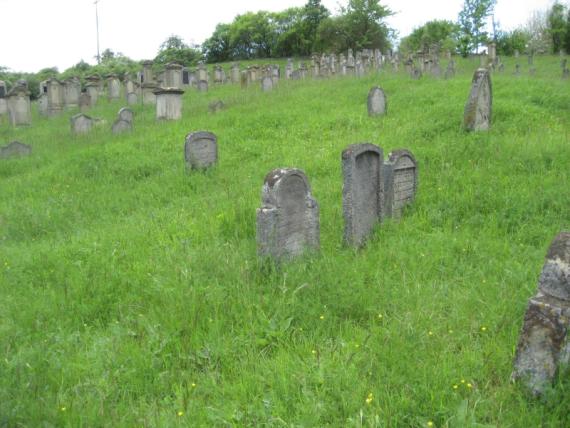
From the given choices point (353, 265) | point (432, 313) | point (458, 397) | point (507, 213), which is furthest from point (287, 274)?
point (507, 213)

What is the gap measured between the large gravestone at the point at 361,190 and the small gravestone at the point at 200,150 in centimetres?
450

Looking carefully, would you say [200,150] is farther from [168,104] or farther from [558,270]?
[558,270]

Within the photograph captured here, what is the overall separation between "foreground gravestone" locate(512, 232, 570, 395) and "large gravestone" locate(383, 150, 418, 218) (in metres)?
3.42

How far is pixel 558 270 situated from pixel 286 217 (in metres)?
3.03

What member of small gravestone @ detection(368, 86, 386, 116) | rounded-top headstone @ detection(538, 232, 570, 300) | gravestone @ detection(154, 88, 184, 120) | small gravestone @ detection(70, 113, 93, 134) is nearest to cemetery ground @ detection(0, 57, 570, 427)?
rounded-top headstone @ detection(538, 232, 570, 300)

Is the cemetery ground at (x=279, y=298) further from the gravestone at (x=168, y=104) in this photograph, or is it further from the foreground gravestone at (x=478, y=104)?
the gravestone at (x=168, y=104)

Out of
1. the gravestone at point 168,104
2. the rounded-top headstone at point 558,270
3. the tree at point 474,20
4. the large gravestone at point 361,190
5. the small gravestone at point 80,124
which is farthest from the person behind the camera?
the tree at point 474,20

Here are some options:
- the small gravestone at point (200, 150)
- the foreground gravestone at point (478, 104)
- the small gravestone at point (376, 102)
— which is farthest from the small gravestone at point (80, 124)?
the foreground gravestone at point (478, 104)

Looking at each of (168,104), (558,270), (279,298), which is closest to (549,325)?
(558,270)

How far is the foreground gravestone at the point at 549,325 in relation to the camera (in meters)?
2.93

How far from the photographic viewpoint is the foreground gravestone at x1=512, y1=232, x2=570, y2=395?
293 cm

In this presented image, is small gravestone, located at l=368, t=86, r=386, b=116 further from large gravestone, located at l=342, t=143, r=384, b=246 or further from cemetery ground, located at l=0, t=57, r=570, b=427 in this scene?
large gravestone, located at l=342, t=143, r=384, b=246

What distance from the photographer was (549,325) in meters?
2.96

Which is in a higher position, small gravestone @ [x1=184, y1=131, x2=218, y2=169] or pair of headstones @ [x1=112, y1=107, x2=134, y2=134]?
pair of headstones @ [x1=112, y1=107, x2=134, y2=134]
